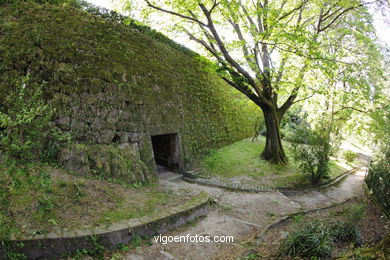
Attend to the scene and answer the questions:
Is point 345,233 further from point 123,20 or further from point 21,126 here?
point 123,20

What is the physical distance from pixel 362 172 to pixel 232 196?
896 centimetres

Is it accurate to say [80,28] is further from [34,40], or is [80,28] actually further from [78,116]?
[78,116]

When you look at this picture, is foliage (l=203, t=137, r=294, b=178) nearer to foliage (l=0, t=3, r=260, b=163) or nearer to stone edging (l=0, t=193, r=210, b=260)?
foliage (l=0, t=3, r=260, b=163)

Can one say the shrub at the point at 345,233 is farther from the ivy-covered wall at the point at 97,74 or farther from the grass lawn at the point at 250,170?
the ivy-covered wall at the point at 97,74

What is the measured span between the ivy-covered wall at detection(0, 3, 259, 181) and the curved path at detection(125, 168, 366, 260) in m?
2.17

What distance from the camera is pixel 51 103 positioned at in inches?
210

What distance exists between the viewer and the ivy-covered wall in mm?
5383

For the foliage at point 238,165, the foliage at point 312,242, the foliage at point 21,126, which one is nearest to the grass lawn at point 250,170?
the foliage at point 238,165

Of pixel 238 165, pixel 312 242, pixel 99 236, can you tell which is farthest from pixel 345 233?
pixel 238 165

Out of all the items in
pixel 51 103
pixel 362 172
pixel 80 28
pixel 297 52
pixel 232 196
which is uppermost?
pixel 80 28

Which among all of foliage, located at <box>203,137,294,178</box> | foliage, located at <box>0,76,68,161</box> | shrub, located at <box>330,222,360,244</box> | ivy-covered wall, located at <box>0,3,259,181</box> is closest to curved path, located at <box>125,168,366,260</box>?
shrub, located at <box>330,222,360,244</box>

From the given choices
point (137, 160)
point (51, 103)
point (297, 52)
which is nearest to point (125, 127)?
point (137, 160)

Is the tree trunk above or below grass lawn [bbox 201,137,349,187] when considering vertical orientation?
above

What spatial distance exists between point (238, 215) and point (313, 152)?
4212mm
